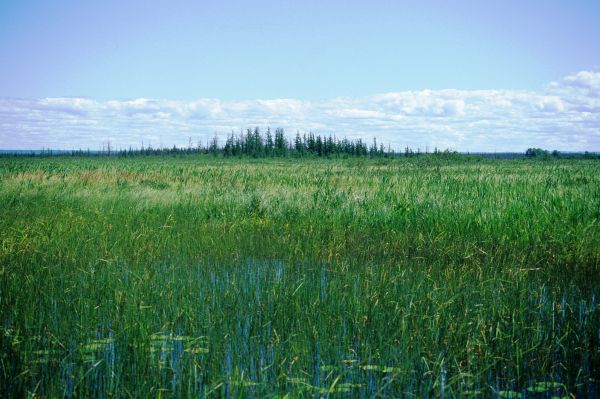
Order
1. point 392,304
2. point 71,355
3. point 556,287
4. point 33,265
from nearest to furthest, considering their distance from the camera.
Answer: point 71,355 < point 392,304 < point 556,287 < point 33,265

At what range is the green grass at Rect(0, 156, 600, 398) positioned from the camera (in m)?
3.83

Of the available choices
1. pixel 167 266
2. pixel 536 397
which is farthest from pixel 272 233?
pixel 536 397

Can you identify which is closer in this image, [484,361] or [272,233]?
[484,361]

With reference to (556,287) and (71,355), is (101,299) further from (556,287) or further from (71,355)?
(556,287)

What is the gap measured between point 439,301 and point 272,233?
16.8 feet

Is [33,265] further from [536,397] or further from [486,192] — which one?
[486,192]

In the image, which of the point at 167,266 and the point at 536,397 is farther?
the point at 167,266

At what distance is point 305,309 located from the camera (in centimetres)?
523

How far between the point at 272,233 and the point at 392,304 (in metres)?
5.02

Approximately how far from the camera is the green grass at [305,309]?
12.6 ft

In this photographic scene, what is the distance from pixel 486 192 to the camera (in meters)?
14.0

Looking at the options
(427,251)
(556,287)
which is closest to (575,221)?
(427,251)

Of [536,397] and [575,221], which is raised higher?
[575,221]

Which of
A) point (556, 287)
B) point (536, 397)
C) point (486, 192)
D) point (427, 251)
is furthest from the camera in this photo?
point (486, 192)
